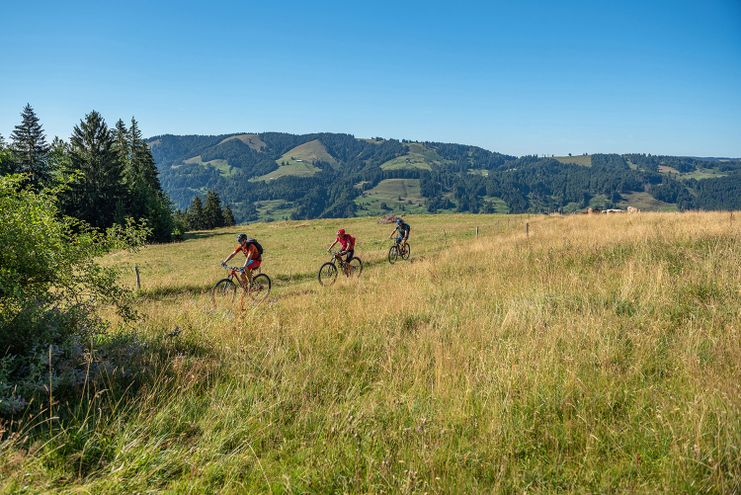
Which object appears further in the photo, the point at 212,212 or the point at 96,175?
the point at 212,212

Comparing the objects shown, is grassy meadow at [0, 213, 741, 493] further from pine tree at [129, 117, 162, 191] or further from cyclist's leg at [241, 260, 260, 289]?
pine tree at [129, 117, 162, 191]

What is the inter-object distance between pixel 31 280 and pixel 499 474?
575 centimetres

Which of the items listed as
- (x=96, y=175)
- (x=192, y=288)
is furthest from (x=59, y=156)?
(x=192, y=288)

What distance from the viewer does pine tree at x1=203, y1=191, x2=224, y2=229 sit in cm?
7544

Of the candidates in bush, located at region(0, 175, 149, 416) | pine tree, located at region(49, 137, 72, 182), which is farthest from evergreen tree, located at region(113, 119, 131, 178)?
bush, located at region(0, 175, 149, 416)

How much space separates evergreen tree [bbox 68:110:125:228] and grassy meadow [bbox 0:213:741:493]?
53.0 m

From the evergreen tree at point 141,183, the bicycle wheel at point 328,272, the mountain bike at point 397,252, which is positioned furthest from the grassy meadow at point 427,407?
the evergreen tree at point 141,183

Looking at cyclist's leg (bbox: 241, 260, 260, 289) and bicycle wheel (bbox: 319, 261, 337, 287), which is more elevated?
cyclist's leg (bbox: 241, 260, 260, 289)

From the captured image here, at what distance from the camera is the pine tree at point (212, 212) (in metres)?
75.4

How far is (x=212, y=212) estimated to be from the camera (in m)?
76.1

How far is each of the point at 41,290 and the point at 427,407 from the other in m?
5.07

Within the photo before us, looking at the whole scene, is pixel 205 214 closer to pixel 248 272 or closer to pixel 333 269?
pixel 333 269

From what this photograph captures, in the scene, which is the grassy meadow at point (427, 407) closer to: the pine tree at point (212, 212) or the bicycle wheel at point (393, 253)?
the bicycle wheel at point (393, 253)

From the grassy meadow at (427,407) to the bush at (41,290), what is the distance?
57 cm
